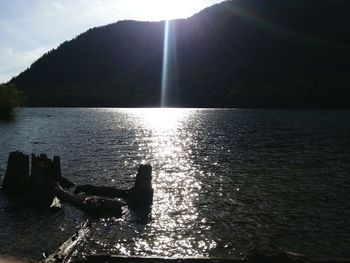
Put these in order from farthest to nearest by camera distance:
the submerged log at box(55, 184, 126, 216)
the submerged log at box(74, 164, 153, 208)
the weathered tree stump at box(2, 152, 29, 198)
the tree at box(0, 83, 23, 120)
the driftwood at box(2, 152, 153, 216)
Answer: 1. the tree at box(0, 83, 23, 120)
2. the weathered tree stump at box(2, 152, 29, 198)
3. the submerged log at box(74, 164, 153, 208)
4. the driftwood at box(2, 152, 153, 216)
5. the submerged log at box(55, 184, 126, 216)

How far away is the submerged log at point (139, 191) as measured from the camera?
3234 cm

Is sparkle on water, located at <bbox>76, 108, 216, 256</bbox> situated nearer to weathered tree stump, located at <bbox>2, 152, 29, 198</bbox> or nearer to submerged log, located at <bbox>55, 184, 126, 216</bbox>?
submerged log, located at <bbox>55, 184, 126, 216</bbox>

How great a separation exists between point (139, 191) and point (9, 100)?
4655 inches

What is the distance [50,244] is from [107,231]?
3.67m

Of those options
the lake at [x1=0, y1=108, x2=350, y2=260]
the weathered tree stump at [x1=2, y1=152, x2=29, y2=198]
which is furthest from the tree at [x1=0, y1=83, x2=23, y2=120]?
the weathered tree stump at [x1=2, y1=152, x2=29, y2=198]

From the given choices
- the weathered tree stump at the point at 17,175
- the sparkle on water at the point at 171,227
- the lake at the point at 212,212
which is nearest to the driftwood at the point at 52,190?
the weathered tree stump at the point at 17,175

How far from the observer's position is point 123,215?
29.1m

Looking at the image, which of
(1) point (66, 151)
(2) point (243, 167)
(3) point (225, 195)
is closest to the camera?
(3) point (225, 195)

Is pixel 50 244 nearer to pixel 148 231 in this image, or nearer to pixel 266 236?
pixel 148 231

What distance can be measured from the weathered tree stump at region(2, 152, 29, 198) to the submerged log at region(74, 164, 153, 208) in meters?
6.07

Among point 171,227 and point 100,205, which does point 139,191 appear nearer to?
point 100,205

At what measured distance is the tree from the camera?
13475 cm

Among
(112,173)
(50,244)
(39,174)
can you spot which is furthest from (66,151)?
(50,244)

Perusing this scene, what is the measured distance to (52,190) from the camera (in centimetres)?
3212
